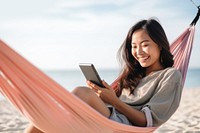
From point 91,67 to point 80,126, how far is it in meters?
0.36

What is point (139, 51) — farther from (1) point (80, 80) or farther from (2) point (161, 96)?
(1) point (80, 80)

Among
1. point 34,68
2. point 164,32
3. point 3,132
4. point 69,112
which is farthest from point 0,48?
point 3,132

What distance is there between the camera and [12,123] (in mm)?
4707

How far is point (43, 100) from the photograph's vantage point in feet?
6.01

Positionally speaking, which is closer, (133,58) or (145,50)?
(145,50)

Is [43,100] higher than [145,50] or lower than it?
lower

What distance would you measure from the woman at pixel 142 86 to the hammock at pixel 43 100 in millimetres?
124

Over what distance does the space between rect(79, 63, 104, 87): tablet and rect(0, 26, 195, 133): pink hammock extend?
0.93 feet

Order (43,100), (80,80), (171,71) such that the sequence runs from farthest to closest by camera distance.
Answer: (80,80), (171,71), (43,100)

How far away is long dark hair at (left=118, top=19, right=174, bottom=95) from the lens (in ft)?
7.66

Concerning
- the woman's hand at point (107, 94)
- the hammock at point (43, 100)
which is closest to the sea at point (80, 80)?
the woman's hand at point (107, 94)

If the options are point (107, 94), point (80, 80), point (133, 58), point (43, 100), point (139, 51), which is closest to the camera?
point (43, 100)

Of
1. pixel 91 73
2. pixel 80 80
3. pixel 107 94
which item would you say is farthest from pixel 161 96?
pixel 80 80

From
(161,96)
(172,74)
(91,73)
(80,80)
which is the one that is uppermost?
(91,73)
